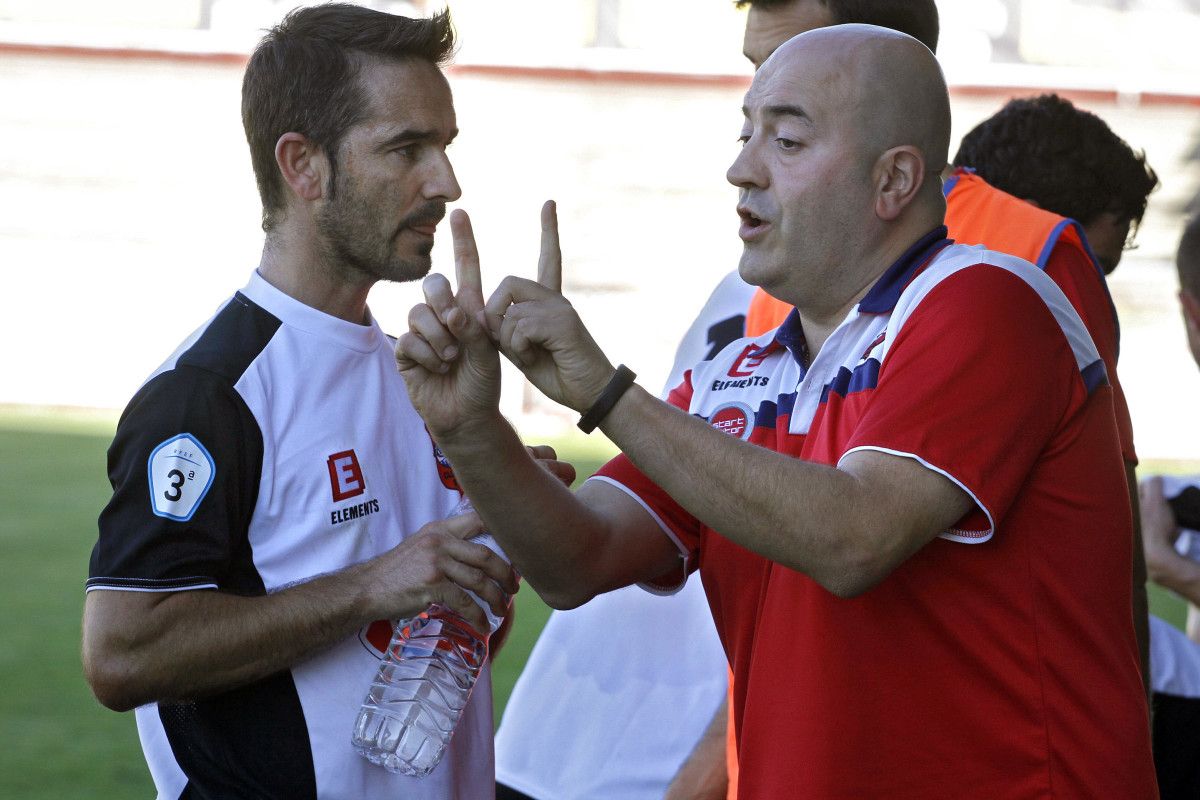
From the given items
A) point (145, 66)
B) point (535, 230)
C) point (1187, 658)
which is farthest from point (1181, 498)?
point (145, 66)

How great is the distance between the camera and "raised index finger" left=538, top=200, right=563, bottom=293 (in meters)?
1.91

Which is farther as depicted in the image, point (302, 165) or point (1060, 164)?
point (1060, 164)

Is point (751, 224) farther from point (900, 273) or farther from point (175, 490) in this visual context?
point (175, 490)

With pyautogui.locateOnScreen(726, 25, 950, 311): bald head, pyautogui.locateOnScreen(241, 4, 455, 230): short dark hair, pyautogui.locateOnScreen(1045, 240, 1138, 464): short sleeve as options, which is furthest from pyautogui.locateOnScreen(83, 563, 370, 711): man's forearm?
pyautogui.locateOnScreen(1045, 240, 1138, 464): short sleeve

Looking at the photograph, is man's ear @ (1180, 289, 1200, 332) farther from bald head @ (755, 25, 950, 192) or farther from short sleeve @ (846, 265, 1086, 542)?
short sleeve @ (846, 265, 1086, 542)

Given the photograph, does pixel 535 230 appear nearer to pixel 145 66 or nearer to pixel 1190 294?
pixel 145 66

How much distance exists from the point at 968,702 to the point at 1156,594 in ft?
20.3

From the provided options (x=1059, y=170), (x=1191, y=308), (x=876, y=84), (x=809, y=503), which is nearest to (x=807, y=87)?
(x=876, y=84)

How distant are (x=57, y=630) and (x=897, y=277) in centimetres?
564

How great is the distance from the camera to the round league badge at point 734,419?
6.97 feet

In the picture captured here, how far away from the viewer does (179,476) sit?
2.01 metres

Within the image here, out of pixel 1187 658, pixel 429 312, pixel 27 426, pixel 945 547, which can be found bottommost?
pixel 27 426

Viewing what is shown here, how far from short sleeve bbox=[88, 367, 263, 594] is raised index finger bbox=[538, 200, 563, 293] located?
0.54 metres

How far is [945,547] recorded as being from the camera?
5.93 feet
